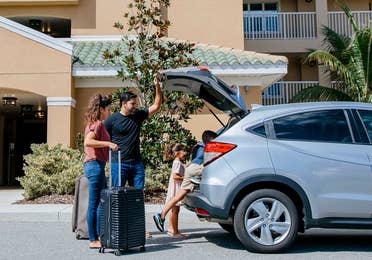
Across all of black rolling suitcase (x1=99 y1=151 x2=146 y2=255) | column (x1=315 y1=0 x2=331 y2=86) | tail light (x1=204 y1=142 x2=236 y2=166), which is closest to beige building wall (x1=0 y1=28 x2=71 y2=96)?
black rolling suitcase (x1=99 y1=151 x2=146 y2=255)

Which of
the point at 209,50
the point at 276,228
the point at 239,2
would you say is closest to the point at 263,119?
the point at 276,228

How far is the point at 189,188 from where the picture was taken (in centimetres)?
635

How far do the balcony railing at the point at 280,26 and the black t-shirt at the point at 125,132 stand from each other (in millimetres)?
13705

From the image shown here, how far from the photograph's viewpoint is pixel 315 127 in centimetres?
561

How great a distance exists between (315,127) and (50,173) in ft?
22.3

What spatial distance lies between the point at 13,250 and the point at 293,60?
657 inches

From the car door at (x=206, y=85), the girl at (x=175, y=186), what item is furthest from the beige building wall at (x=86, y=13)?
the car door at (x=206, y=85)

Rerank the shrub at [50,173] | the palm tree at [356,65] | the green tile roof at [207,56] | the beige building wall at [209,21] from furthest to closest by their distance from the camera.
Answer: the beige building wall at [209,21]
the palm tree at [356,65]
the green tile roof at [207,56]
the shrub at [50,173]

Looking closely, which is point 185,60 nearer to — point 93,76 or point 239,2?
point 93,76

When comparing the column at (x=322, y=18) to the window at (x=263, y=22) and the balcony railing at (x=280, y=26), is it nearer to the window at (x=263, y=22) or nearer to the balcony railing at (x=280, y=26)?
the balcony railing at (x=280, y=26)

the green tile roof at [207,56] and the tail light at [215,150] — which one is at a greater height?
the green tile roof at [207,56]

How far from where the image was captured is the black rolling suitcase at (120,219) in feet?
17.5

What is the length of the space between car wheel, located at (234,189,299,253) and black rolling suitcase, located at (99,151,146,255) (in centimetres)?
119

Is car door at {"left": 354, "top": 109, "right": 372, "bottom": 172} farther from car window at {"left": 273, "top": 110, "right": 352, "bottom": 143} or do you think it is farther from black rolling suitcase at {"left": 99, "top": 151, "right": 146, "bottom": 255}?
black rolling suitcase at {"left": 99, "top": 151, "right": 146, "bottom": 255}
